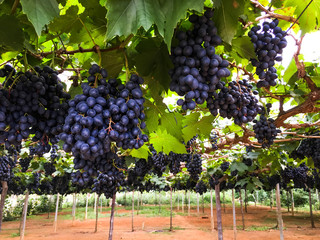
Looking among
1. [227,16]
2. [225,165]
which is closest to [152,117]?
[227,16]

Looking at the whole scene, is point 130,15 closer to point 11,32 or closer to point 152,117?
point 11,32

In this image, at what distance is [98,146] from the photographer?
4.03 feet

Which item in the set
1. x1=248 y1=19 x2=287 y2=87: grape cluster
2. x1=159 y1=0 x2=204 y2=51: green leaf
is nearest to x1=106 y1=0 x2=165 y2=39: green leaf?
x1=159 y1=0 x2=204 y2=51: green leaf

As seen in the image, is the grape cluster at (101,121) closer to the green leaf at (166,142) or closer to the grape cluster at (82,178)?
the grape cluster at (82,178)

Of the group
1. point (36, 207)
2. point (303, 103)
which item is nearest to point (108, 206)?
point (36, 207)

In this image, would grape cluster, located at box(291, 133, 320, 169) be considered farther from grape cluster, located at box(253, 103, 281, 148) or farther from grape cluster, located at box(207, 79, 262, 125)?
grape cluster, located at box(207, 79, 262, 125)

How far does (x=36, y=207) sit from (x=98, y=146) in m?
38.4

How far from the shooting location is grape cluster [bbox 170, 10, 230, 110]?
1305 mm

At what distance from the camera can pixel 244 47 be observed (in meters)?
1.75

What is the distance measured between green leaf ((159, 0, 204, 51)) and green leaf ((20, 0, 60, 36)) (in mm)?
520

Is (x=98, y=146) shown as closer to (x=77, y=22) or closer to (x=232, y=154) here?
(x=77, y=22)

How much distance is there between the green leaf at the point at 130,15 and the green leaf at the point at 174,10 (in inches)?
1.3

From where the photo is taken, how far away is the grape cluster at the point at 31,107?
1.49 metres

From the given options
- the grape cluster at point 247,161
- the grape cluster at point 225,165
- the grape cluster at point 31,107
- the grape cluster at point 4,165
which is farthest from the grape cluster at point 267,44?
the grape cluster at point 225,165
